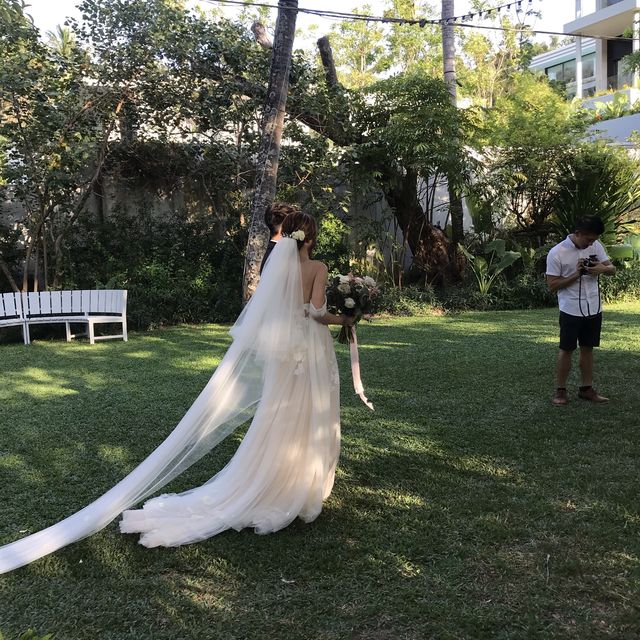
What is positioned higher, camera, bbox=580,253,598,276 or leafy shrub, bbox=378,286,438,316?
camera, bbox=580,253,598,276

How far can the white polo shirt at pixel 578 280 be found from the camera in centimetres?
555

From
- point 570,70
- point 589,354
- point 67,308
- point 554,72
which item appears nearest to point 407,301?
point 67,308

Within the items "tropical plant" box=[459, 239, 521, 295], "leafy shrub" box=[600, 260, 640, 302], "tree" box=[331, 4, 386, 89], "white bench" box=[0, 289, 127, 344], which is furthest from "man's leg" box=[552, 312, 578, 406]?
"tree" box=[331, 4, 386, 89]

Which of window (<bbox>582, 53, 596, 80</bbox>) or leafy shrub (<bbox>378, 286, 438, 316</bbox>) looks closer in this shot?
leafy shrub (<bbox>378, 286, 438, 316</bbox>)

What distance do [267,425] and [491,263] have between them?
1094 centimetres

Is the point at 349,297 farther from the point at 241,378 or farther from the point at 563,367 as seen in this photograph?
the point at 563,367

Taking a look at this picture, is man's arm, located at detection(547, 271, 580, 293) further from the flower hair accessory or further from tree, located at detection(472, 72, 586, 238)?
tree, located at detection(472, 72, 586, 238)

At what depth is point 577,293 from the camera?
5574mm

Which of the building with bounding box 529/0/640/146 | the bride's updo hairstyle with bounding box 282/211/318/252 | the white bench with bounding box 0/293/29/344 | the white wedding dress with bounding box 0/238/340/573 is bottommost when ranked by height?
the white wedding dress with bounding box 0/238/340/573

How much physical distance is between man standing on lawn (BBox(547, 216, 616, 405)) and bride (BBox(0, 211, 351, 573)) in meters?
2.91

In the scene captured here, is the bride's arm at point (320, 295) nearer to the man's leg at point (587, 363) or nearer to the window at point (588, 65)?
the man's leg at point (587, 363)

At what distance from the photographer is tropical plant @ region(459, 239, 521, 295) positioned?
13.1 m

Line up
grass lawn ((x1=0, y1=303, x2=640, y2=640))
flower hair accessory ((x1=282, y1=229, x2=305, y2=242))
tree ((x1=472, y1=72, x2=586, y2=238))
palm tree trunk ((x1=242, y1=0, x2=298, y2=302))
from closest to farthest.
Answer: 1. grass lawn ((x1=0, y1=303, x2=640, y2=640))
2. flower hair accessory ((x1=282, y1=229, x2=305, y2=242))
3. palm tree trunk ((x1=242, y1=0, x2=298, y2=302))
4. tree ((x1=472, y1=72, x2=586, y2=238))

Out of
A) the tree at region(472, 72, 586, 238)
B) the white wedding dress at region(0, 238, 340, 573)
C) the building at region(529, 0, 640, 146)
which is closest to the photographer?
the white wedding dress at region(0, 238, 340, 573)
